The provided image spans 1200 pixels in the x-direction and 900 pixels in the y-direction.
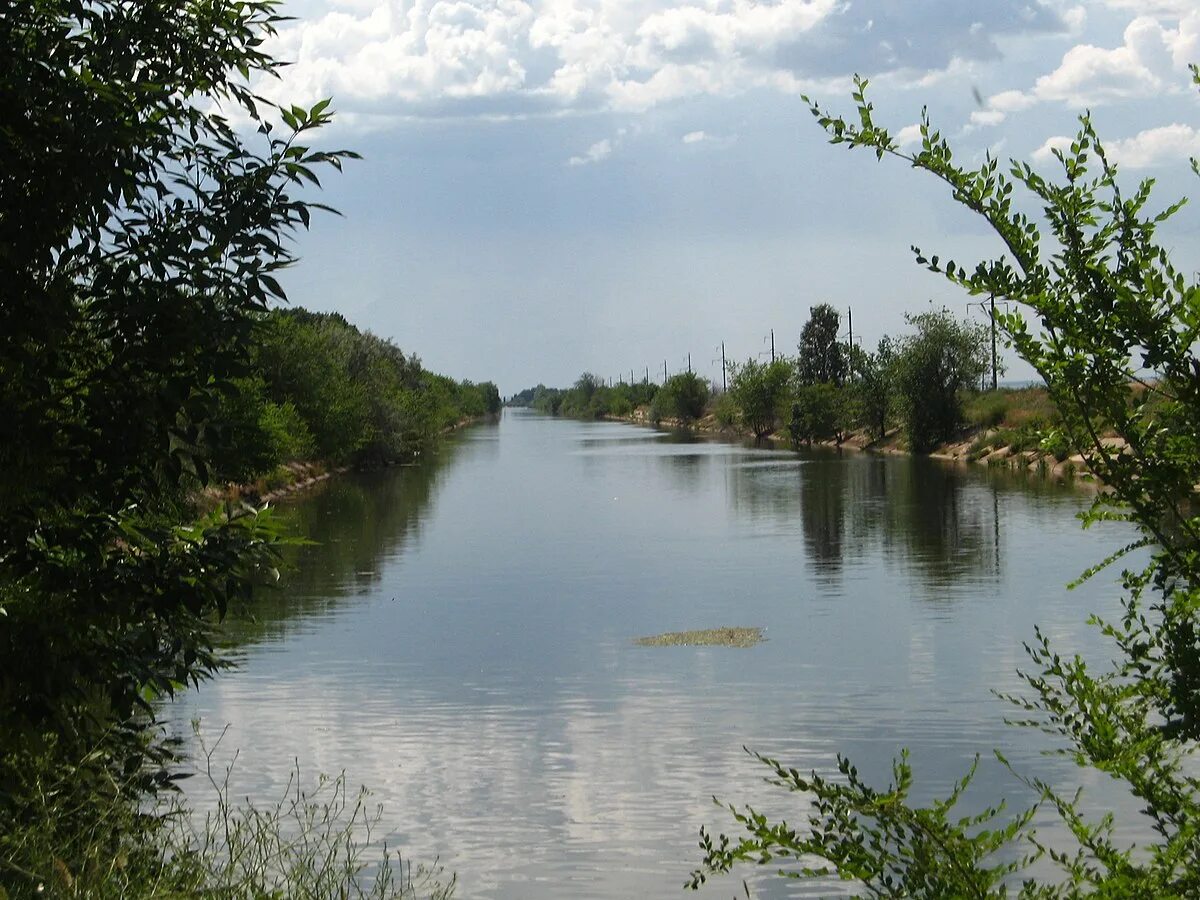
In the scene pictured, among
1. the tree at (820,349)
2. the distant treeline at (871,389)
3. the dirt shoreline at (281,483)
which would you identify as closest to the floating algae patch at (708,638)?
the dirt shoreline at (281,483)

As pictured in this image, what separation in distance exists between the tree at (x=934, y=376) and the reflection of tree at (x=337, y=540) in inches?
919

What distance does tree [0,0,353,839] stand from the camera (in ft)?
16.6

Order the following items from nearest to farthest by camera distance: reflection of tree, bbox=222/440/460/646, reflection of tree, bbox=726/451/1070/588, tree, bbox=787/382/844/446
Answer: reflection of tree, bbox=222/440/460/646 → reflection of tree, bbox=726/451/1070/588 → tree, bbox=787/382/844/446

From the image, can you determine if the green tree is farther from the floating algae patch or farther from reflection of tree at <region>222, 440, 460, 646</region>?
the floating algae patch

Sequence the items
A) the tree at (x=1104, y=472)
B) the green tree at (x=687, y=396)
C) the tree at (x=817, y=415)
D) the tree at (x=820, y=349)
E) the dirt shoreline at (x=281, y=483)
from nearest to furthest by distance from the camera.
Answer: the tree at (x=1104, y=472) → the dirt shoreline at (x=281, y=483) → the tree at (x=817, y=415) → the tree at (x=820, y=349) → the green tree at (x=687, y=396)

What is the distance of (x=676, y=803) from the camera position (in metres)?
12.1

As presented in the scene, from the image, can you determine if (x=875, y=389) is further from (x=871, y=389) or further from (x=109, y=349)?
(x=109, y=349)

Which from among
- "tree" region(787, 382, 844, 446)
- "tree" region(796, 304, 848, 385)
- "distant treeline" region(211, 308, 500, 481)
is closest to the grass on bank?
"distant treeline" region(211, 308, 500, 481)

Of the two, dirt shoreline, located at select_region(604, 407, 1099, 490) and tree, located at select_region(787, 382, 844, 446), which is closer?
dirt shoreline, located at select_region(604, 407, 1099, 490)

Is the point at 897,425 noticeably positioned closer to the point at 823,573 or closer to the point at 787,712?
the point at 823,573

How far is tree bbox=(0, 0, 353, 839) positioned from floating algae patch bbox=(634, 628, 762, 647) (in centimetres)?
1390

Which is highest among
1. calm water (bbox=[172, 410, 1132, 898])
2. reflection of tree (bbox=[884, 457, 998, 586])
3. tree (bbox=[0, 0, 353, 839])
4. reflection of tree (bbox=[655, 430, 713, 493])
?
tree (bbox=[0, 0, 353, 839])

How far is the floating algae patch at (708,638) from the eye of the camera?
63.1ft

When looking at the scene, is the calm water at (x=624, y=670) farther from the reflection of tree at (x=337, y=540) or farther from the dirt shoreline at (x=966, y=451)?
the dirt shoreline at (x=966, y=451)
